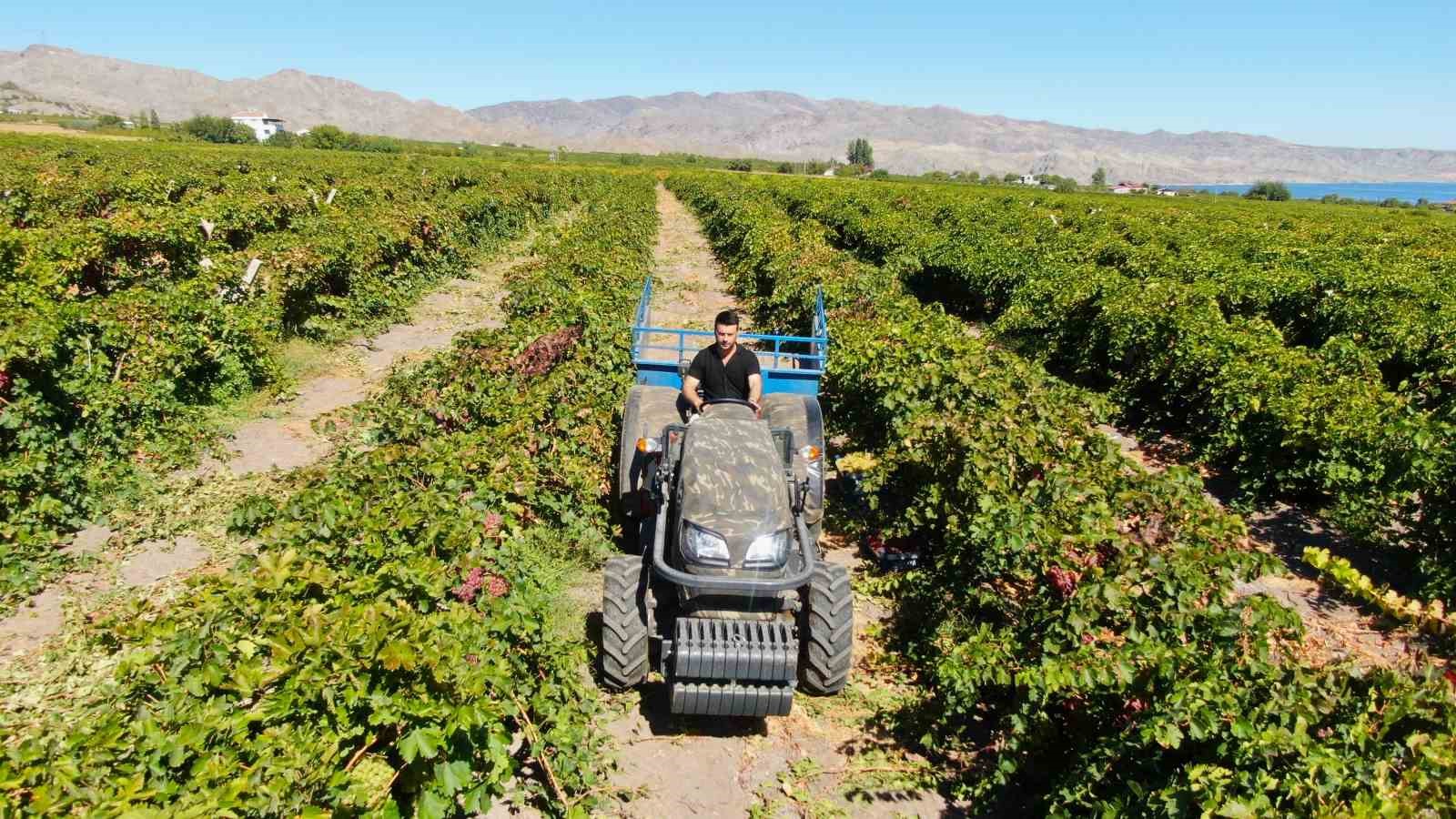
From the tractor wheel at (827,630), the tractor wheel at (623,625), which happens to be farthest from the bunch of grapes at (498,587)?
the tractor wheel at (827,630)

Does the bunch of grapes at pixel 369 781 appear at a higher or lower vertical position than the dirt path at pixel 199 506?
higher

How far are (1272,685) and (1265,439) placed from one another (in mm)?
6210

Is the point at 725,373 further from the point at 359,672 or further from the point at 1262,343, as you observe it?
the point at 1262,343

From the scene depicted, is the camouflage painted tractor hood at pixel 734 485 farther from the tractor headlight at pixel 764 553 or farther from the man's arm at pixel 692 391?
the man's arm at pixel 692 391

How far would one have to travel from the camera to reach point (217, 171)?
31844 millimetres

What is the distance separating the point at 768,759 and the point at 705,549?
54.7 inches

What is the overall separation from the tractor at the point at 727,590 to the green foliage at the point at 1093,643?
2.67 feet

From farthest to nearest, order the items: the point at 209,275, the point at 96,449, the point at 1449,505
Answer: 1. the point at 209,275
2. the point at 96,449
3. the point at 1449,505

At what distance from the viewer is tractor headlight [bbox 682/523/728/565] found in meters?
4.35

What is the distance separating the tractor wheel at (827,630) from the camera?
4652mm

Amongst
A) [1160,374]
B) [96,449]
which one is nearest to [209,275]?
[96,449]

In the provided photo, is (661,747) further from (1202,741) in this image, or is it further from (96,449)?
(96,449)

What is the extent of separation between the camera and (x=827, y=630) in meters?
4.70

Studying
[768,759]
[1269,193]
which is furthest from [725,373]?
[1269,193]
